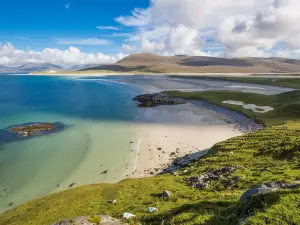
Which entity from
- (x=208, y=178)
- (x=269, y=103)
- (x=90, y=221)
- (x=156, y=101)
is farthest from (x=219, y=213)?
(x=156, y=101)

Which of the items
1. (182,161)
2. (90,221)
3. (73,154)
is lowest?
(73,154)

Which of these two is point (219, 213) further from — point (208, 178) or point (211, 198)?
point (208, 178)

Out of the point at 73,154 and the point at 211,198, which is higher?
the point at 211,198

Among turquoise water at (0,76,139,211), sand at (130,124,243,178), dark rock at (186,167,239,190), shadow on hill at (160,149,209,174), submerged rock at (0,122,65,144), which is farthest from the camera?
submerged rock at (0,122,65,144)

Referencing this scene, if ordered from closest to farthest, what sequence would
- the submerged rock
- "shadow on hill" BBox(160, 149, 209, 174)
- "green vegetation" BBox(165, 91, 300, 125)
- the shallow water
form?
1. the shallow water
2. "shadow on hill" BBox(160, 149, 209, 174)
3. the submerged rock
4. "green vegetation" BBox(165, 91, 300, 125)

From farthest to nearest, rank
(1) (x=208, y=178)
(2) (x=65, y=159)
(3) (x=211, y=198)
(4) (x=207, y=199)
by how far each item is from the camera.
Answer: (2) (x=65, y=159), (1) (x=208, y=178), (3) (x=211, y=198), (4) (x=207, y=199)

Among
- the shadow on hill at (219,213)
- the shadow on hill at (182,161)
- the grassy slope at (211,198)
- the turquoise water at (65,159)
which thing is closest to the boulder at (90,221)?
the grassy slope at (211,198)

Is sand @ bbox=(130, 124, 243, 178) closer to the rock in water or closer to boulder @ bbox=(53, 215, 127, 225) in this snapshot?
boulder @ bbox=(53, 215, 127, 225)

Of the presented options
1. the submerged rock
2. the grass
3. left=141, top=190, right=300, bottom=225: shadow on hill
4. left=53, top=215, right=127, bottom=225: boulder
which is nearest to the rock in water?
the submerged rock
